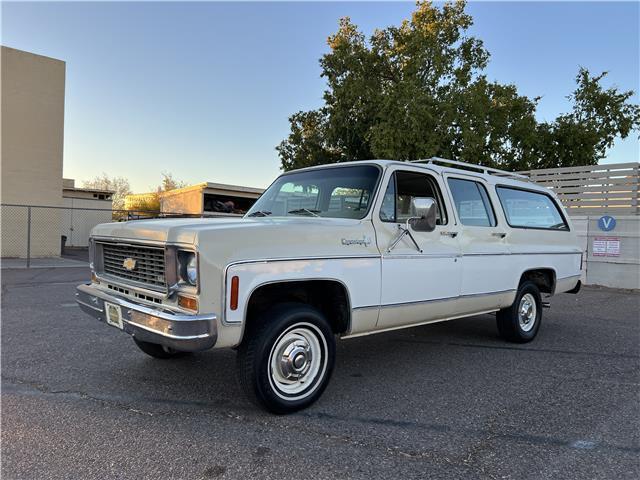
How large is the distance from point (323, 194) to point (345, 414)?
198 centimetres

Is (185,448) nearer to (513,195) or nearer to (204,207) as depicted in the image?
(513,195)

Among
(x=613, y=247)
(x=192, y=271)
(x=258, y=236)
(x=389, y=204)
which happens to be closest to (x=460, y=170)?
(x=389, y=204)

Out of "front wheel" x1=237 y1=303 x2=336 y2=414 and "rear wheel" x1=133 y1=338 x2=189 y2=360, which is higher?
"front wheel" x1=237 y1=303 x2=336 y2=414

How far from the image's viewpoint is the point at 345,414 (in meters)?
3.54

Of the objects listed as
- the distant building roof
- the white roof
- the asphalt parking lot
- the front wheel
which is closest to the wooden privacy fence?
the white roof

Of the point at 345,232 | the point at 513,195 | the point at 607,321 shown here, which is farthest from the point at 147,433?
the point at 607,321

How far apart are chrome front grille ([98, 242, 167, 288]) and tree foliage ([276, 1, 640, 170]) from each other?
17.7 meters

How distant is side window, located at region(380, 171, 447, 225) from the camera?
13.8 feet

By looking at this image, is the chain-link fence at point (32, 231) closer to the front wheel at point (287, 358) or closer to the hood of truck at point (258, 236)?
the hood of truck at point (258, 236)

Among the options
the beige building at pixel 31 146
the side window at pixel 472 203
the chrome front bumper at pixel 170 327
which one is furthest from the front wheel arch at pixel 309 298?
the beige building at pixel 31 146

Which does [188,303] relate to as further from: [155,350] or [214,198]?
[214,198]

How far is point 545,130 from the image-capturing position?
23.9 m

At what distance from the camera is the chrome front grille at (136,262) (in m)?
3.37

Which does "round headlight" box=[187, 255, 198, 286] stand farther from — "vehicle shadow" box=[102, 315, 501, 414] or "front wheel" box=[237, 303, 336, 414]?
"vehicle shadow" box=[102, 315, 501, 414]
